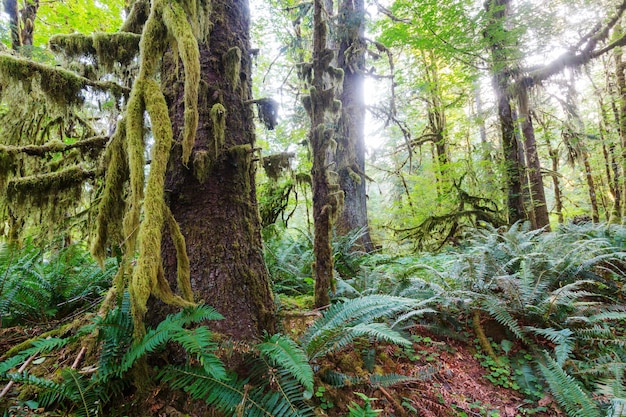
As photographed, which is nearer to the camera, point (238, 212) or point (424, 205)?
point (238, 212)

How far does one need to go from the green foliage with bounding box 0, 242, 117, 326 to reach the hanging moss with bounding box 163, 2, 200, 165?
172 cm

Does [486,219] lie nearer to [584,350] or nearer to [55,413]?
[584,350]

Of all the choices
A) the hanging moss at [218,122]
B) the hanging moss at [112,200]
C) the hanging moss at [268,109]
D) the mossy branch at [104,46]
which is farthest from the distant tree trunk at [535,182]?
the hanging moss at [112,200]

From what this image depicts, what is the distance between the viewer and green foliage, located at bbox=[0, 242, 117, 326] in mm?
2711

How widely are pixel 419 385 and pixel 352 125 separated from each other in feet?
15.6

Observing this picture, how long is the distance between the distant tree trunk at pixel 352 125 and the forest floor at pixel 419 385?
2.91 m

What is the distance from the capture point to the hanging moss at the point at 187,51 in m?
1.73

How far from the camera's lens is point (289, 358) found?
69.6 inches

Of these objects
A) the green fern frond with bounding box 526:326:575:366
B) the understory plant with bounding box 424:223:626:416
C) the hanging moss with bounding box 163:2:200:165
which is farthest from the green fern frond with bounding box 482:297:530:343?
the hanging moss with bounding box 163:2:200:165

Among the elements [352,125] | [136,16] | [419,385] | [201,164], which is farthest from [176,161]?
[352,125]

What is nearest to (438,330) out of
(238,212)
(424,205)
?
(238,212)

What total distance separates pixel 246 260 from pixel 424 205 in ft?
28.4

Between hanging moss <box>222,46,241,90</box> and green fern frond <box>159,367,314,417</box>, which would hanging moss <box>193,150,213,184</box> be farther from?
green fern frond <box>159,367,314,417</box>

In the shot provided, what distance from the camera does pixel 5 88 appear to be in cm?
215
